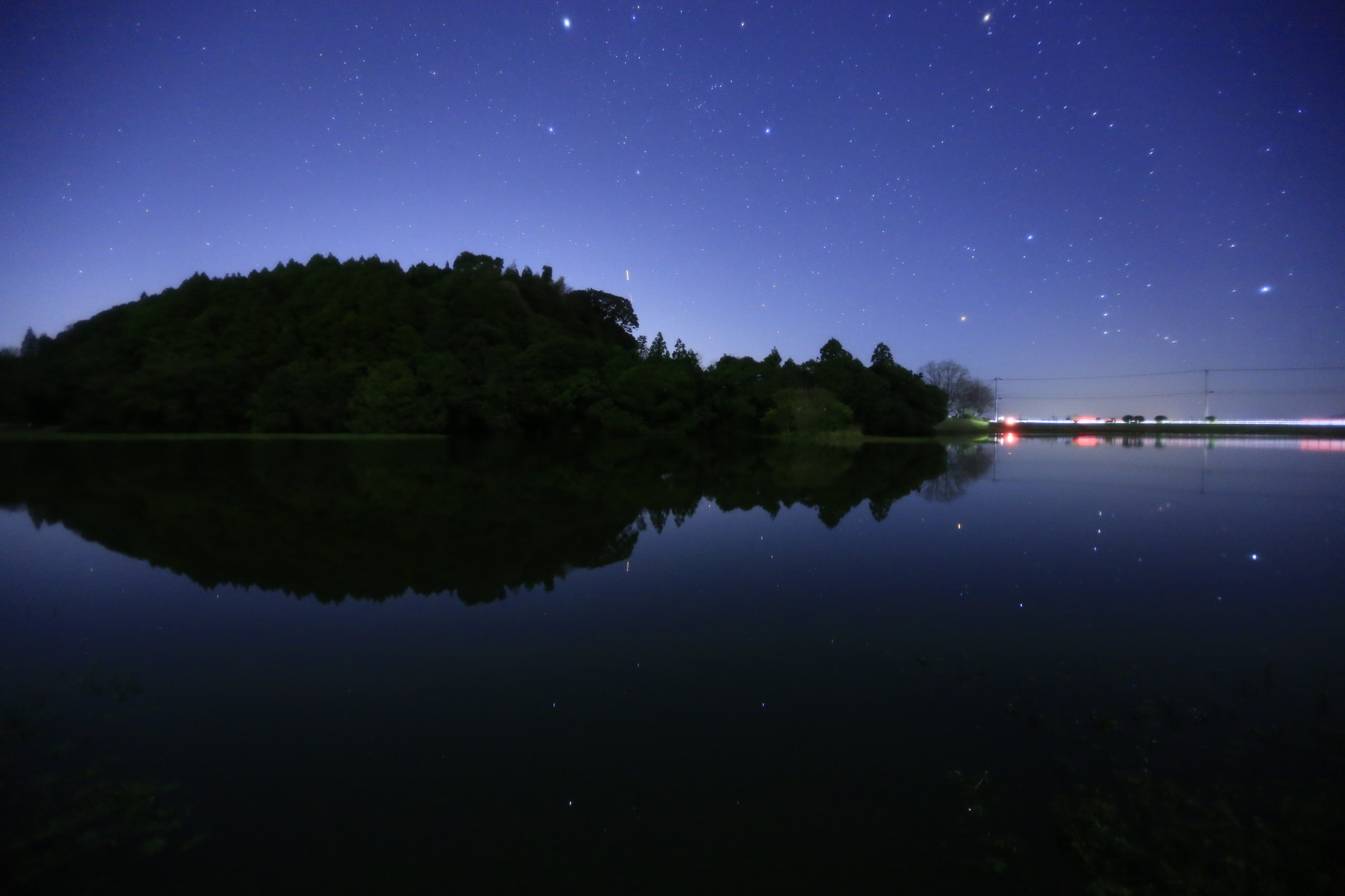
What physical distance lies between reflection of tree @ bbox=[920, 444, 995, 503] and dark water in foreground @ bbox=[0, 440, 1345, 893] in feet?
18.0

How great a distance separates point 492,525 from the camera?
11.9 m

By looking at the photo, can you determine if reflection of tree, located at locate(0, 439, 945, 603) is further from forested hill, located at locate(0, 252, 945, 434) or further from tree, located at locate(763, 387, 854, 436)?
Answer: forested hill, located at locate(0, 252, 945, 434)

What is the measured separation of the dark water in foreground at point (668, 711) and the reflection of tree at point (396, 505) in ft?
0.53

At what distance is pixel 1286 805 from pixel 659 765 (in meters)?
3.58

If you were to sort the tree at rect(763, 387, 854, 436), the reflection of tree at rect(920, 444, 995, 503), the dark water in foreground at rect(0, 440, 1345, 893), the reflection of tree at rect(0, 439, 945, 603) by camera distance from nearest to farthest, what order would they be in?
the dark water in foreground at rect(0, 440, 1345, 893) < the reflection of tree at rect(0, 439, 945, 603) < the reflection of tree at rect(920, 444, 995, 503) < the tree at rect(763, 387, 854, 436)

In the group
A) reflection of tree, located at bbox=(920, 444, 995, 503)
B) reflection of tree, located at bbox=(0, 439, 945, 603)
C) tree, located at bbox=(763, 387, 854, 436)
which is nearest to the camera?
reflection of tree, located at bbox=(0, 439, 945, 603)

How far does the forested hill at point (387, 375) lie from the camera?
52594 mm

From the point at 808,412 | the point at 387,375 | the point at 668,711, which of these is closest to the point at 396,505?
the point at 668,711

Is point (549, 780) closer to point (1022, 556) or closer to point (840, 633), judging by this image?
point (840, 633)

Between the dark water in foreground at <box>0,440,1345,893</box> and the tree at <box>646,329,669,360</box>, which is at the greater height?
the tree at <box>646,329,669,360</box>

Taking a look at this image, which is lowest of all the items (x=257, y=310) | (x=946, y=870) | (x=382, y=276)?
(x=946, y=870)

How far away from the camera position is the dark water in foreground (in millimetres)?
3303

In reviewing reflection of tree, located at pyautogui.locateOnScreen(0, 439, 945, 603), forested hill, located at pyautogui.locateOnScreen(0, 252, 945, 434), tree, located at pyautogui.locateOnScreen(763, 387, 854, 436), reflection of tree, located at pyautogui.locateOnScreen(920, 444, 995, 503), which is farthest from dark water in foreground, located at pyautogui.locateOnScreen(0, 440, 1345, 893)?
forested hill, located at pyautogui.locateOnScreen(0, 252, 945, 434)

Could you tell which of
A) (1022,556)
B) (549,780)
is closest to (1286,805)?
(549,780)
